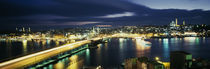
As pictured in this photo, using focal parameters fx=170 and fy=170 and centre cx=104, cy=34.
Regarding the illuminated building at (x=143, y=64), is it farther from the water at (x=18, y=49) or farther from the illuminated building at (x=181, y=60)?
the water at (x=18, y=49)

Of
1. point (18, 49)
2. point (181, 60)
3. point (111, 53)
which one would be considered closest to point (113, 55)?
point (111, 53)

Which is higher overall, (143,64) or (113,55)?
(143,64)

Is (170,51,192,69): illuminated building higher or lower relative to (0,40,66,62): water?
higher

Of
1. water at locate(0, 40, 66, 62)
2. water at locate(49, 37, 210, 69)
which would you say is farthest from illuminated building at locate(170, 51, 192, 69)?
water at locate(0, 40, 66, 62)

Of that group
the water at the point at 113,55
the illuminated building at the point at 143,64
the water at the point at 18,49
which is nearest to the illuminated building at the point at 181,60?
the illuminated building at the point at 143,64

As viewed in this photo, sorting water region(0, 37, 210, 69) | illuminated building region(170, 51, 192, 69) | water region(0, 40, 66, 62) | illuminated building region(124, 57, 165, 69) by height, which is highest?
illuminated building region(170, 51, 192, 69)

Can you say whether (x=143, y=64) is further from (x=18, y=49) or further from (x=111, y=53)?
(x=18, y=49)

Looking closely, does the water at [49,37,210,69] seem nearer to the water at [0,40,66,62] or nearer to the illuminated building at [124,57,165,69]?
the water at [0,40,66,62]

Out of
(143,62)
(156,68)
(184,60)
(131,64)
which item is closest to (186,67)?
(184,60)
